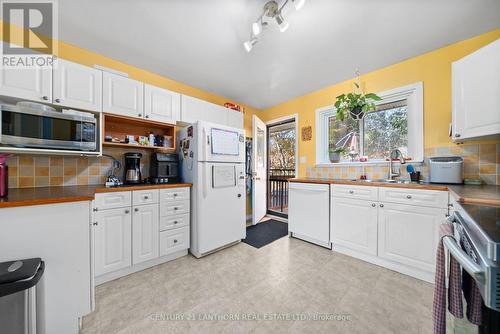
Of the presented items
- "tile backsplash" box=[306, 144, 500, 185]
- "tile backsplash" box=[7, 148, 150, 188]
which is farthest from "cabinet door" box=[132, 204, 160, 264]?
"tile backsplash" box=[306, 144, 500, 185]

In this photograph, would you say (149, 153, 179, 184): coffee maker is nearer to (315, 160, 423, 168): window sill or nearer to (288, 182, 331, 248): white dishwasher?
(288, 182, 331, 248): white dishwasher

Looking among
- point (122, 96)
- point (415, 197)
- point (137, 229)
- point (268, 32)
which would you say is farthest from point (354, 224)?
point (122, 96)

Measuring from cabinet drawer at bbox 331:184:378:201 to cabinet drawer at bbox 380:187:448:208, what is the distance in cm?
8

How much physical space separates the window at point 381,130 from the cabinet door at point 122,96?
263 cm

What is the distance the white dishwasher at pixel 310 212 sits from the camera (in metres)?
2.30

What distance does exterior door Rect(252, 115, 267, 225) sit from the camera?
3.20 m

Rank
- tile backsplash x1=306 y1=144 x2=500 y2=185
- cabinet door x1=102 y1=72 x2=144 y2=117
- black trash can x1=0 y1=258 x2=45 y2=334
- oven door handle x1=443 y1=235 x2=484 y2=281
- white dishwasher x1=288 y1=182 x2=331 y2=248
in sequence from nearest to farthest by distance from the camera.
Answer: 1. oven door handle x1=443 y1=235 x2=484 y2=281
2. black trash can x1=0 y1=258 x2=45 y2=334
3. tile backsplash x1=306 y1=144 x2=500 y2=185
4. cabinet door x1=102 y1=72 x2=144 y2=117
5. white dishwasher x1=288 y1=182 x2=331 y2=248

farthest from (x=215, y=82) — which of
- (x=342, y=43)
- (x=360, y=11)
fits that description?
(x=360, y=11)

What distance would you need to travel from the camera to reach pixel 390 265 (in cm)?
183

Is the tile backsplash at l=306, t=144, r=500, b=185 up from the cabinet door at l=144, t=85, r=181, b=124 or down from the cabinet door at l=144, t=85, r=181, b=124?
down

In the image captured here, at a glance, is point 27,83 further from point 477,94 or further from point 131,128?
point 477,94

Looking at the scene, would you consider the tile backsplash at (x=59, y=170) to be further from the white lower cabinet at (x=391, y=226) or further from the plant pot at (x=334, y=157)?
the plant pot at (x=334, y=157)

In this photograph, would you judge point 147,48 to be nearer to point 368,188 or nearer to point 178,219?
point 178,219

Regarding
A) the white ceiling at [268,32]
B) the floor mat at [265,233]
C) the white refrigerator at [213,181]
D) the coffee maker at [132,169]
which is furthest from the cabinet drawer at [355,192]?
the coffee maker at [132,169]
